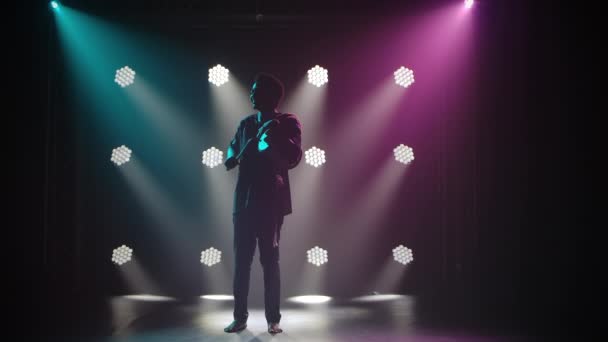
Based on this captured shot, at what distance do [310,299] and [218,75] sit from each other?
1.90 m

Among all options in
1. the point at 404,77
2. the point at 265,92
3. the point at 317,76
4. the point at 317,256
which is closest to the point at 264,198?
the point at 265,92

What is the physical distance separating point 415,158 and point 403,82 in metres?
0.64

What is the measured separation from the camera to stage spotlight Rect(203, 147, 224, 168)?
361 centimetres

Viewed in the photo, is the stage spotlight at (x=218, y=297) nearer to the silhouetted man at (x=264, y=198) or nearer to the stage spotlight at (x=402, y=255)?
the silhouetted man at (x=264, y=198)

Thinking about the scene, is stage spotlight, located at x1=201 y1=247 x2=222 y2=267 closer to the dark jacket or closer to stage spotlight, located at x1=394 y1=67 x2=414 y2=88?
the dark jacket

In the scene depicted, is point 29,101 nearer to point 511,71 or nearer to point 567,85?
point 511,71

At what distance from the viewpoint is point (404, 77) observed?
3729 millimetres

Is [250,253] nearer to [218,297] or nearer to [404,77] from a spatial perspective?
[218,297]

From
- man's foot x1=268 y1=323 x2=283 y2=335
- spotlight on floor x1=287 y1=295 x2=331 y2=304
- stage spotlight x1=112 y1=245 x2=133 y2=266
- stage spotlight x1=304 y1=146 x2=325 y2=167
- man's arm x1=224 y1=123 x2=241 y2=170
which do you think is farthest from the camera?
stage spotlight x1=304 y1=146 x2=325 y2=167

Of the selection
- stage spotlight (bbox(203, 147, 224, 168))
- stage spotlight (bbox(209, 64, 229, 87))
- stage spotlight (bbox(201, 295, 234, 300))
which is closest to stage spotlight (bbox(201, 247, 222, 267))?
stage spotlight (bbox(201, 295, 234, 300))

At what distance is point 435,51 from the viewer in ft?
12.2

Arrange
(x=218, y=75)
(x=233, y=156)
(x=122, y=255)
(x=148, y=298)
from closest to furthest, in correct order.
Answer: (x=233, y=156), (x=148, y=298), (x=122, y=255), (x=218, y=75)

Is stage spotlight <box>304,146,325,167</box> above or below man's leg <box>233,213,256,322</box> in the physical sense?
above

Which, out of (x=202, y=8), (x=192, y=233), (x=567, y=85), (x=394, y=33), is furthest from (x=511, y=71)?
(x=192, y=233)
